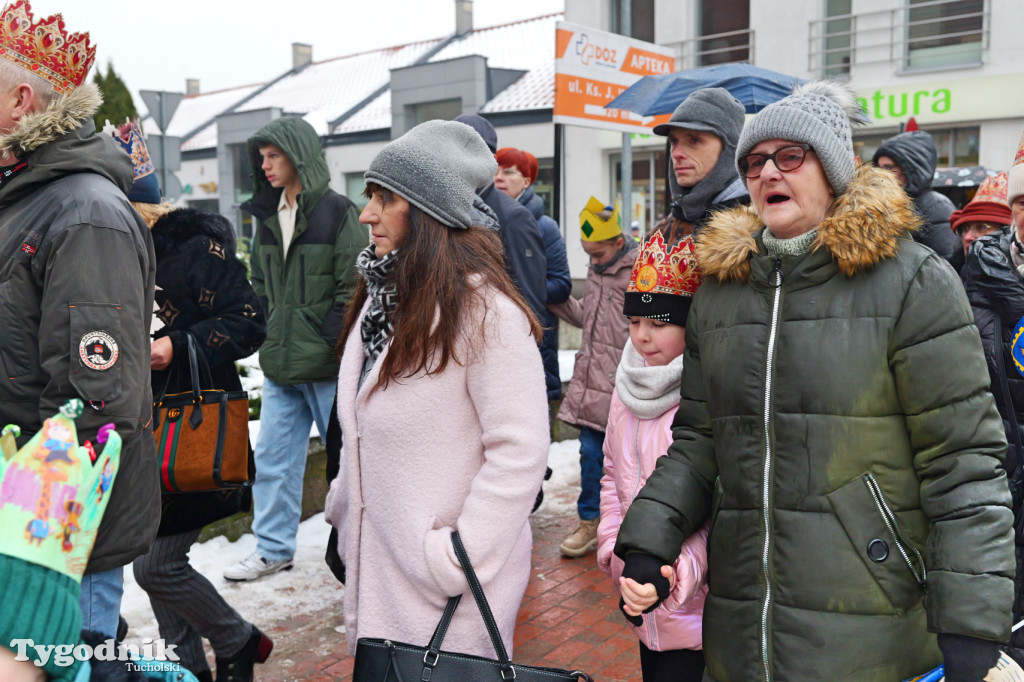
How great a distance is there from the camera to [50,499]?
1423 millimetres

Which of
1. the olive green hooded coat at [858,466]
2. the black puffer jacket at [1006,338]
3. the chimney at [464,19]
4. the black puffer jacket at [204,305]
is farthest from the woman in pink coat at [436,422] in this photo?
the chimney at [464,19]

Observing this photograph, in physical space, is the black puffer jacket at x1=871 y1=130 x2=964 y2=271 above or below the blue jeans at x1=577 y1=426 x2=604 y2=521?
above

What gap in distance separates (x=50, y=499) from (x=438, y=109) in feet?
83.8

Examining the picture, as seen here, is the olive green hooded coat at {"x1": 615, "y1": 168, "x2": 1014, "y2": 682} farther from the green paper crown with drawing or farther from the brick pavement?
the brick pavement

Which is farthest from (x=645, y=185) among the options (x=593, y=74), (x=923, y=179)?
(x=923, y=179)

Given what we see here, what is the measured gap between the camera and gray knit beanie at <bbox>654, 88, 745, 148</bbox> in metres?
3.67

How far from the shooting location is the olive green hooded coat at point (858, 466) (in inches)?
76.7

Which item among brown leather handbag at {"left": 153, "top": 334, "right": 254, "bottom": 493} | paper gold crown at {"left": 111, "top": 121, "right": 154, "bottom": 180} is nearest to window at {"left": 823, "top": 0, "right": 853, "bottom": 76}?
paper gold crown at {"left": 111, "top": 121, "right": 154, "bottom": 180}

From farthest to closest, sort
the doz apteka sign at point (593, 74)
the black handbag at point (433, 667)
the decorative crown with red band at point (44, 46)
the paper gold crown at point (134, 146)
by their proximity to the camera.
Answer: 1. the doz apteka sign at point (593, 74)
2. the paper gold crown at point (134, 146)
3. the decorative crown with red band at point (44, 46)
4. the black handbag at point (433, 667)

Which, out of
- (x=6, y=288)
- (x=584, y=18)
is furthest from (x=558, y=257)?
(x=584, y=18)

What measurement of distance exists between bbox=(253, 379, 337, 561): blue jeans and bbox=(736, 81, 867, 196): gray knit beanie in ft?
10.4

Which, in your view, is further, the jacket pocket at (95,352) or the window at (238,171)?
the window at (238,171)

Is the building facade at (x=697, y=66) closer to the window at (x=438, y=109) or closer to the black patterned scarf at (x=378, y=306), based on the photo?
the window at (x=438, y=109)

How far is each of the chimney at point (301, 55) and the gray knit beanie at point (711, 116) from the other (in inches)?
1553
